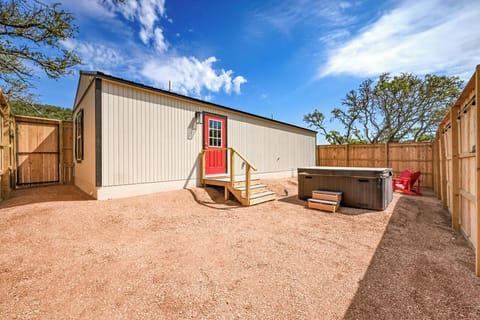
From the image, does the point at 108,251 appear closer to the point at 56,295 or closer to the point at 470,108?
the point at 56,295

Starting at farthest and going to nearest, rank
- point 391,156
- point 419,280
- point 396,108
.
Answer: point 396,108 → point 391,156 → point 419,280

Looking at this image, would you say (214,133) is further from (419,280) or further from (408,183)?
(408,183)

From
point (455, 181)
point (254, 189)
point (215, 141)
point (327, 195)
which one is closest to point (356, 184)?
point (327, 195)

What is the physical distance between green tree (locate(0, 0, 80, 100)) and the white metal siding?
132 inches

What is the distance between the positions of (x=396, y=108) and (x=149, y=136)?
1745 cm

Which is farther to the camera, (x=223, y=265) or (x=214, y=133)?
(x=214, y=133)

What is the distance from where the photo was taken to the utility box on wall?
187 inches

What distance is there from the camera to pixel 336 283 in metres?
2.01

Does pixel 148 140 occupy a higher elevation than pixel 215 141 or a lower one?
lower

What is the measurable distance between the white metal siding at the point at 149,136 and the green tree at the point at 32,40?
3361 millimetres

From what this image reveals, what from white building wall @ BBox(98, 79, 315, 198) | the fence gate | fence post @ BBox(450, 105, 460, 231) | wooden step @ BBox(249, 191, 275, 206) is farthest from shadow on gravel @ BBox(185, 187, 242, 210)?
the fence gate

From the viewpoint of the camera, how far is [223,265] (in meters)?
2.36

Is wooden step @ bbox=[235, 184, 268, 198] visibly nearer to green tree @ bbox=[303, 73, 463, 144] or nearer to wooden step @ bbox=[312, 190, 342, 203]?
wooden step @ bbox=[312, 190, 342, 203]

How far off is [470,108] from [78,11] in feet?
30.3
